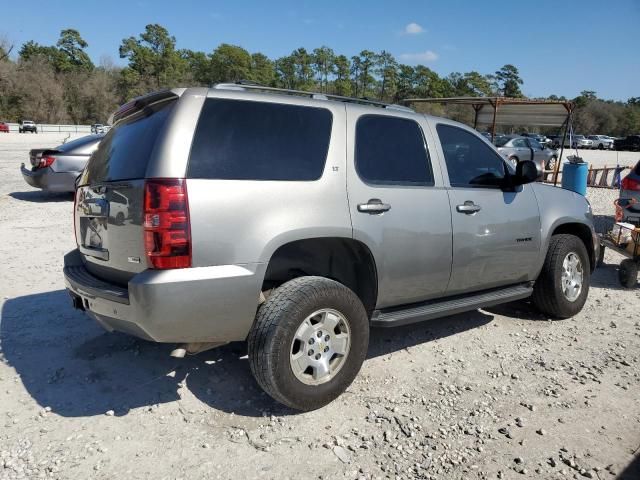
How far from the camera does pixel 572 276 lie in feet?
15.8

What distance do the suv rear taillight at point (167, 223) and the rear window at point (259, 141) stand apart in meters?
0.15

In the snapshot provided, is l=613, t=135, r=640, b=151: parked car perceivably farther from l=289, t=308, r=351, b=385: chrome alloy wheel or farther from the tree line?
l=289, t=308, r=351, b=385: chrome alloy wheel

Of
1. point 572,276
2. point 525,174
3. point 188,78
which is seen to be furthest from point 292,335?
point 188,78

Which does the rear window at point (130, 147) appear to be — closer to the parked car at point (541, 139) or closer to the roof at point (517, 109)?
the roof at point (517, 109)

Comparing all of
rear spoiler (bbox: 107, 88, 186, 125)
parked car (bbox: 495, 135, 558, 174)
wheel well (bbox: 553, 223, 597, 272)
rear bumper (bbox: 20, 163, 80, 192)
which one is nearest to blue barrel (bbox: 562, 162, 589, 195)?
parked car (bbox: 495, 135, 558, 174)

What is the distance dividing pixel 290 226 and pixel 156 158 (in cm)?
85

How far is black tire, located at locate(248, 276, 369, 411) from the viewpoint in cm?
285

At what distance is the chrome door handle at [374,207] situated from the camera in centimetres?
322

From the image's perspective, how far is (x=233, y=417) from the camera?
3.05 meters

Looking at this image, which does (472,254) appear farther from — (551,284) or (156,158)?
(156,158)

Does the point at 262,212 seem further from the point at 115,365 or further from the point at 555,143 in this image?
the point at 555,143

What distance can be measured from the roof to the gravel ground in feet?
33.3

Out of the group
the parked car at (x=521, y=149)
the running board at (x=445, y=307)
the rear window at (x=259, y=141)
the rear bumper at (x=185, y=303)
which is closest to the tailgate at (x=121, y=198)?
the rear bumper at (x=185, y=303)

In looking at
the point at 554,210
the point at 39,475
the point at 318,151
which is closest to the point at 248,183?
the point at 318,151
